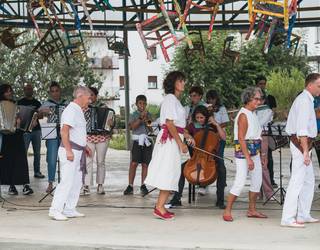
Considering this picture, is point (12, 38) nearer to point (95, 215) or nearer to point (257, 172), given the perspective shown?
point (95, 215)

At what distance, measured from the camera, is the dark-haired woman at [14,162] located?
14.2 m

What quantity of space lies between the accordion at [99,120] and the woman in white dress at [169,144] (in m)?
2.90

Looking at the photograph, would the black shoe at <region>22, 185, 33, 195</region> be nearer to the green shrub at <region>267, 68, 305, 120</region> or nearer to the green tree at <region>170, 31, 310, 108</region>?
the green shrub at <region>267, 68, 305, 120</region>

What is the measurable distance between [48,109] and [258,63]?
2894 centimetres

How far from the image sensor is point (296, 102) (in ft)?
33.1

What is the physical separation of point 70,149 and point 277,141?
3.78 metres

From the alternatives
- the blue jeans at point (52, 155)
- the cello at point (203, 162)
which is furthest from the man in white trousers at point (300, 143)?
the blue jeans at point (52, 155)

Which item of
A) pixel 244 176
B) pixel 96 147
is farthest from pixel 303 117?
pixel 96 147

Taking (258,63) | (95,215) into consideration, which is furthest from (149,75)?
(95,215)

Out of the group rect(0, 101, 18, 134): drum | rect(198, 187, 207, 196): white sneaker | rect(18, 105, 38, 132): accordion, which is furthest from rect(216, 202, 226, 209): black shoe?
rect(0, 101, 18, 134): drum

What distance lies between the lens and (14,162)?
14.3 meters

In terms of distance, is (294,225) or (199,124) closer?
(294,225)

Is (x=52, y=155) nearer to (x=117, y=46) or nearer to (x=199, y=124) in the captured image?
(x=199, y=124)

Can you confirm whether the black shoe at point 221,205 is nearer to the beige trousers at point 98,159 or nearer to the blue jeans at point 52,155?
the beige trousers at point 98,159
